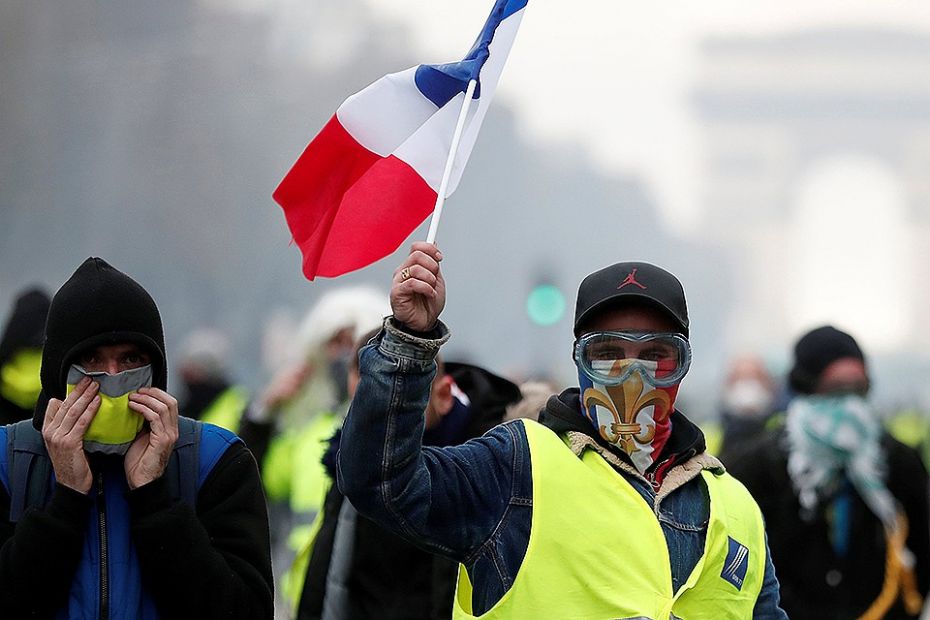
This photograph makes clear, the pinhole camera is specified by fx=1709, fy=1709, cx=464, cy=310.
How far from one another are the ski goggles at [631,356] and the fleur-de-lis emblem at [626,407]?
12 millimetres

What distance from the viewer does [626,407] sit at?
133 inches

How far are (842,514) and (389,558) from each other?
227 cm

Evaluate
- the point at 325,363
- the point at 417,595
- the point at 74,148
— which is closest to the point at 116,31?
the point at 74,148

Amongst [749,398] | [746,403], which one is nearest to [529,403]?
[746,403]

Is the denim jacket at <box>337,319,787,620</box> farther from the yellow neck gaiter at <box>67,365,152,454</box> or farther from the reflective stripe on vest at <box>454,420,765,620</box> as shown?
the yellow neck gaiter at <box>67,365,152,454</box>

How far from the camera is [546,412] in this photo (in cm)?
→ 349

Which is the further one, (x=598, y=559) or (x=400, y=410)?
(x=598, y=559)

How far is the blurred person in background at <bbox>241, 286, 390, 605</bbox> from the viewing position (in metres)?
6.29

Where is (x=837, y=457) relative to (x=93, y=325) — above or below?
below

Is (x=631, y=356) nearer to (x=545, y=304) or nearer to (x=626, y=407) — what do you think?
(x=626, y=407)

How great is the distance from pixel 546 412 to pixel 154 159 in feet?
87.2

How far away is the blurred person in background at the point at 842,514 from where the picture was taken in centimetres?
631

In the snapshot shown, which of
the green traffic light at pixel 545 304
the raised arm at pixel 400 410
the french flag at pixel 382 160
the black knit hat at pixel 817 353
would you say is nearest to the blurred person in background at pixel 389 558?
the french flag at pixel 382 160

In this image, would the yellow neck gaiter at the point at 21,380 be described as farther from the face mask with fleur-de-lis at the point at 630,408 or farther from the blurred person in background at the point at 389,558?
the face mask with fleur-de-lis at the point at 630,408
